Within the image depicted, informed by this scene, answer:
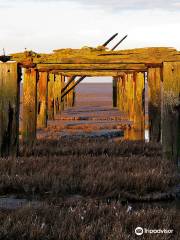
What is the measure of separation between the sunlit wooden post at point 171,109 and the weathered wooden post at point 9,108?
8.18ft

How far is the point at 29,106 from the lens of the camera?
12.3 meters

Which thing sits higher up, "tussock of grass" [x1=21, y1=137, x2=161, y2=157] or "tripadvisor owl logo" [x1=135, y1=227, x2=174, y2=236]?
"tussock of grass" [x1=21, y1=137, x2=161, y2=157]

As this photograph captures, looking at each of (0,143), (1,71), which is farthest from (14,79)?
(0,143)

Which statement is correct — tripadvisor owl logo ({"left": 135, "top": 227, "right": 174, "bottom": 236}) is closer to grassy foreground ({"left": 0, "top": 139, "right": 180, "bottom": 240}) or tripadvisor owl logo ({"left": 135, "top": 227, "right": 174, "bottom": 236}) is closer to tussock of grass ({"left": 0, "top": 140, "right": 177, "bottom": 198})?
Answer: grassy foreground ({"left": 0, "top": 139, "right": 180, "bottom": 240})

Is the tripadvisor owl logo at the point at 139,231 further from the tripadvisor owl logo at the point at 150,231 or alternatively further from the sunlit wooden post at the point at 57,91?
the sunlit wooden post at the point at 57,91

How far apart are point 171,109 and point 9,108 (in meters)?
A: 2.70

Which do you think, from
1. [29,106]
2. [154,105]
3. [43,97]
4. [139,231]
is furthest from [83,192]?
[43,97]

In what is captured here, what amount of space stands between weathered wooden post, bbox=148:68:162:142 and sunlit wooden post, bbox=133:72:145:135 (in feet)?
3.91

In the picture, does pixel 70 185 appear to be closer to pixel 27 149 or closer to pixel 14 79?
pixel 14 79

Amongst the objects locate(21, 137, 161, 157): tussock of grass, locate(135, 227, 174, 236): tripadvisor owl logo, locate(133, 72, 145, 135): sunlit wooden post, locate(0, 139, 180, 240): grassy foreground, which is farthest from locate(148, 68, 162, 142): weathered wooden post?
locate(135, 227, 174, 236): tripadvisor owl logo

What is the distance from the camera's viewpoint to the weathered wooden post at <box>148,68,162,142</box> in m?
13.3

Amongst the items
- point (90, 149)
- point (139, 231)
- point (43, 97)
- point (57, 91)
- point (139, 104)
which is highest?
point (57, 91)

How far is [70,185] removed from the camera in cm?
700

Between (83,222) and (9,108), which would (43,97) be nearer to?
(9,108)
